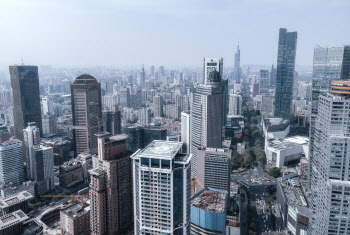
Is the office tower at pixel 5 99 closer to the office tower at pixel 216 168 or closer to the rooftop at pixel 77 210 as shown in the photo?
the rooftop at pixel 77 210

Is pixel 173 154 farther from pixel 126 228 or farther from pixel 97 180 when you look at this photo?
pixel 126 228

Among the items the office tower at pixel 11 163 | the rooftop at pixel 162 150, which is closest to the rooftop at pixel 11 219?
the office tower at pixel 11 163

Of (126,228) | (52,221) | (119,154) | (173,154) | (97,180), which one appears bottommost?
(52,221)

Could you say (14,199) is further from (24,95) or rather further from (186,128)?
(24,95)

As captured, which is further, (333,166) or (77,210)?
(77,210)

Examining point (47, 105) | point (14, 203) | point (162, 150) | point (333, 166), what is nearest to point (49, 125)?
point (47, 105)

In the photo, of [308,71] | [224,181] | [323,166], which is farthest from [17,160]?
[308,71]

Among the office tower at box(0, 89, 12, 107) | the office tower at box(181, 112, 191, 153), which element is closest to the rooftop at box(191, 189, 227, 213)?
the office tower at box(181, 112, 191, 153)

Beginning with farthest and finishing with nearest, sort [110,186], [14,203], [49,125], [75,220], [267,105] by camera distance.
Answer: [267,105] < [49,125] < [14,203] < [75,220] < [110,186]
